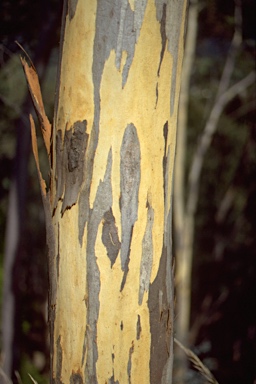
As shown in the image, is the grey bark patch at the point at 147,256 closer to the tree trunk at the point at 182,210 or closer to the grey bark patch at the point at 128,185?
the grey bark patch at the point at 128,185

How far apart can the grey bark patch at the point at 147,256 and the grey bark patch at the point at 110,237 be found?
0.07 m

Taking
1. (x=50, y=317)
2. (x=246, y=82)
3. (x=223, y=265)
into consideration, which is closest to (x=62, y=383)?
(x=50, y=317)

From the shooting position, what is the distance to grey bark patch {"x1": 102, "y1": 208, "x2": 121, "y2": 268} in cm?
122

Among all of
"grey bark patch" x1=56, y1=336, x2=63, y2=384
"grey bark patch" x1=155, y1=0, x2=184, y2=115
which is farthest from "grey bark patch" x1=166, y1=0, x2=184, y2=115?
"grey bark patch" x1=56, y1=336, x2=63, y2=384

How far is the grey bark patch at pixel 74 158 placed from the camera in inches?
47.9

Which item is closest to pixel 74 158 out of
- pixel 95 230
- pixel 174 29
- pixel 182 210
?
pixel 95 230

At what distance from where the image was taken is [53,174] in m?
1.29

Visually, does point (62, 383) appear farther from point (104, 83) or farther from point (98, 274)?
point (104, 83)

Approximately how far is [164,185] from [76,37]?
0.43 metres

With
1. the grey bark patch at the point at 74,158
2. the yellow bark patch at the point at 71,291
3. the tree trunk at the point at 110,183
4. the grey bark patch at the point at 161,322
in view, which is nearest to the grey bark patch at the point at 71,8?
the tree trunk at the point at 110,183

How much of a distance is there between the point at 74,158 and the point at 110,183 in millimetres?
107

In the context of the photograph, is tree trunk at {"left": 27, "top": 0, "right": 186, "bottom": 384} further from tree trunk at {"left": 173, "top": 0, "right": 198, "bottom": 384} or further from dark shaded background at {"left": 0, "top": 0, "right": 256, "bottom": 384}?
tree trunk at {"left": 173, "top": 0, "right": 198, "bottom": 384}

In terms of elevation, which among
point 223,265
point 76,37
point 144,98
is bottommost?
point 223,265

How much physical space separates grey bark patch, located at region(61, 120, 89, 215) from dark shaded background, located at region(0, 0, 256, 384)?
163 cm
